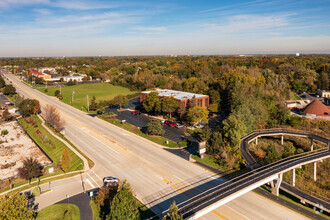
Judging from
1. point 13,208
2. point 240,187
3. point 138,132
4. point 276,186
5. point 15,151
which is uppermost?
point 13,208

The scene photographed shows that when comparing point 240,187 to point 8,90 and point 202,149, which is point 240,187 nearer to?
point 202,149

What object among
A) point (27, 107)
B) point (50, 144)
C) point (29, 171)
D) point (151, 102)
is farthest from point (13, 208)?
point (27, 107)

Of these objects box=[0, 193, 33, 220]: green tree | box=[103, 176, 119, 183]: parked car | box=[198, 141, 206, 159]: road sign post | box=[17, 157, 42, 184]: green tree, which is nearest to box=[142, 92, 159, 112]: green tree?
box=[198, 141, 206, 159]: road sign post

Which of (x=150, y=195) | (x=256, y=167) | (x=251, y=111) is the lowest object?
(x=150, y=195)

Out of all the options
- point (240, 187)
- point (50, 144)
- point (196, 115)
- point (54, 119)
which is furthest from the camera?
point (196, 115)

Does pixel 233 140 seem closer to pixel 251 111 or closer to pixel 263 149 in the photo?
pixel 263 149

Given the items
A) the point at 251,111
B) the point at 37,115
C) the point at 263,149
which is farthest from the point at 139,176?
the point at 37,115

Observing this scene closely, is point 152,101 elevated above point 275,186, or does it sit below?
above

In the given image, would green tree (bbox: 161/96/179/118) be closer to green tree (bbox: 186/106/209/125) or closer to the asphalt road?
green tree (bbox: 186/106/209/125)

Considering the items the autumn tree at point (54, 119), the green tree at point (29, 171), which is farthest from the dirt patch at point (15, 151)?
→ the autumn tree at point (54, 119)
